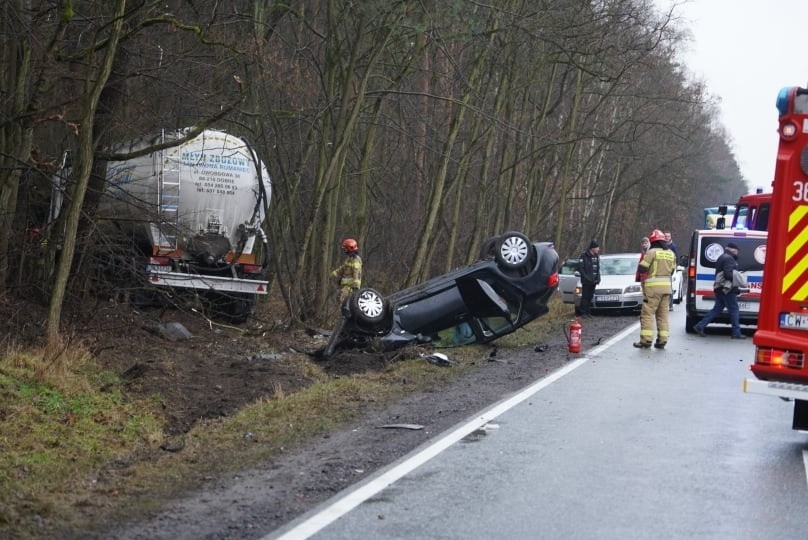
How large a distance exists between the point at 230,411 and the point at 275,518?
15.7 ft

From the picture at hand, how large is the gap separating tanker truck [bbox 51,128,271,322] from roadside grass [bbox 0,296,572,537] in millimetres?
5658

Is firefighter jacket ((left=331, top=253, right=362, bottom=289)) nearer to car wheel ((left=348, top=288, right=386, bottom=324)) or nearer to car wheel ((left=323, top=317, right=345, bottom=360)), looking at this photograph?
car wheel ((left=323, top=317, right=345, bottom=360))

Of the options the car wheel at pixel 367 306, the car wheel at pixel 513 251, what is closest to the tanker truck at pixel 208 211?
the car wheel at pixel 367 306

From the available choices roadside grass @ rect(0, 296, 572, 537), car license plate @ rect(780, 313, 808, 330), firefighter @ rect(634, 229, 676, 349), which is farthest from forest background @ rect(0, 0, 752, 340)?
car license plate @ rect(780, 313, 808, 330)

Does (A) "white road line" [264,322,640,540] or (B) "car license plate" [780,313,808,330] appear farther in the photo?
(B) "car license plate" [780,313,808,330]

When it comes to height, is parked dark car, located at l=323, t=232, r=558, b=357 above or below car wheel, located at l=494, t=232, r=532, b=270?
below

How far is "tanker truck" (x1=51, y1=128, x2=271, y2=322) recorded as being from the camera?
18.3m

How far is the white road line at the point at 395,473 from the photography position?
6.16 metres

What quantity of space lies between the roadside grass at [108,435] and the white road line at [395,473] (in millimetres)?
1040

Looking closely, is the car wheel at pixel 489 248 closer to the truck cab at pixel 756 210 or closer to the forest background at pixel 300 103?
the forest background at pixel 300 103

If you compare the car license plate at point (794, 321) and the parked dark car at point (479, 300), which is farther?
the parked dark car at point (479, 300)

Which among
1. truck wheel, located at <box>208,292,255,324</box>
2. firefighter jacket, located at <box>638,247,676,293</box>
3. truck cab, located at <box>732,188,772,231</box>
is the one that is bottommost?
truck wheel, located at <box>208,292,255,324</box>

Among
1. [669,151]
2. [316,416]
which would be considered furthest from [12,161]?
[669,151]

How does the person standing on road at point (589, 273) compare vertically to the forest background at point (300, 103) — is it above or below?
below
